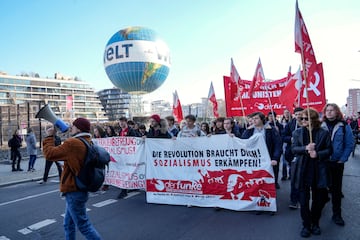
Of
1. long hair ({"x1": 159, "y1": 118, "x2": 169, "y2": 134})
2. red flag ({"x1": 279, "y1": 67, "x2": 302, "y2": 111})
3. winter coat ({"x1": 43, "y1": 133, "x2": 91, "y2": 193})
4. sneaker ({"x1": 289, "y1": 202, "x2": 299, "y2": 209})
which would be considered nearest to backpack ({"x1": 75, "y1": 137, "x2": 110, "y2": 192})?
winter coat ({"x1": 43, "y1": 133, "x2": 91, "y2": 193})

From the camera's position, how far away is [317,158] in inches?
152

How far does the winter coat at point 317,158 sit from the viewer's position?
380cm

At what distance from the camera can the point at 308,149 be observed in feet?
12.4

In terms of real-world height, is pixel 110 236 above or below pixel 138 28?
below

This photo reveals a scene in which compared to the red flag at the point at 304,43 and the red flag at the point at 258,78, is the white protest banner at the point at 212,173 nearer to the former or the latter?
the red flag at the point at 304,43

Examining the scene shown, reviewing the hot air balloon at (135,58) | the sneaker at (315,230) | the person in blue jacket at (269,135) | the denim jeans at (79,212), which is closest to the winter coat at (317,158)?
the sneaker at (315,230)

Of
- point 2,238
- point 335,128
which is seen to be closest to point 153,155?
point 2,238

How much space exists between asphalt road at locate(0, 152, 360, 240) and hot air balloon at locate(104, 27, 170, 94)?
65.5 ft

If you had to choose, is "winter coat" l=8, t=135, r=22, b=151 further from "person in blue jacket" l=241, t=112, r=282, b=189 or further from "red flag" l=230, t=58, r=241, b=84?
"person in blue jacket" l=241, t=112, r=282, b=189

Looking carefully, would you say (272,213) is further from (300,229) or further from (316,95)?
(316,95)

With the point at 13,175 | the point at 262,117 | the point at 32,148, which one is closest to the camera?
the point at 262,117

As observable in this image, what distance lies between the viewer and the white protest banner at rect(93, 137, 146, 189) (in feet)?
21.0

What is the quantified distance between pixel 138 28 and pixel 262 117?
23033 millimetres

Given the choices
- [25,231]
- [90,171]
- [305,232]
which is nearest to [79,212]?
[90,171]
